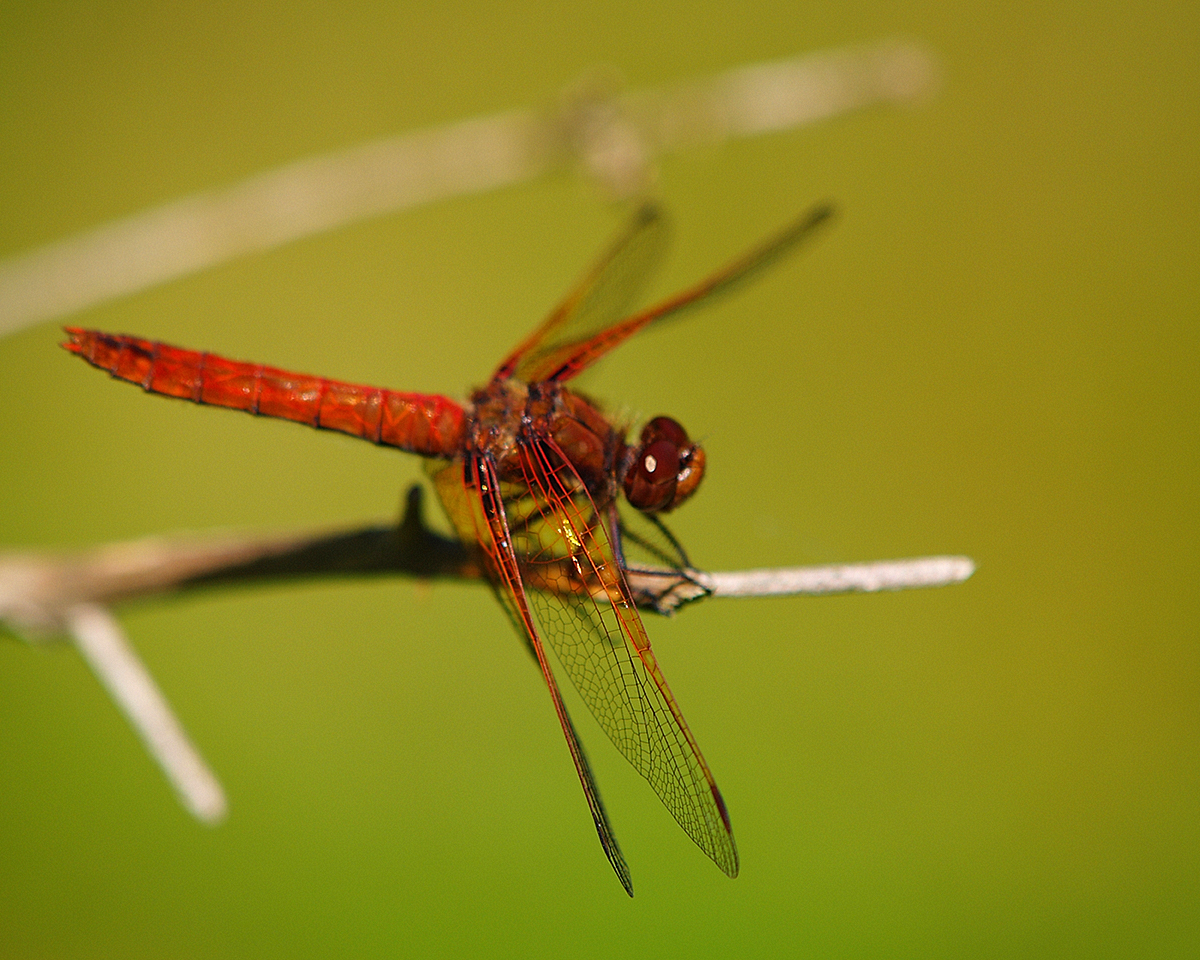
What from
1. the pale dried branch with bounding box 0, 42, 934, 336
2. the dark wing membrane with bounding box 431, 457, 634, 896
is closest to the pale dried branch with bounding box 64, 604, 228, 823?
the dark wing membrane with bounding box 431, 457, 634, 896

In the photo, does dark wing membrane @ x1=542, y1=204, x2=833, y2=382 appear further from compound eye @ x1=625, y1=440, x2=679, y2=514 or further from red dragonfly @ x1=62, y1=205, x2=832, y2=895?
compound eye @ x1=625, y1=440, x2=679, y2=514

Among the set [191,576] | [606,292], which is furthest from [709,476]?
[191,576]

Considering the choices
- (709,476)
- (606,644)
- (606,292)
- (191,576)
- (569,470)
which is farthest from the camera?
(709,476)

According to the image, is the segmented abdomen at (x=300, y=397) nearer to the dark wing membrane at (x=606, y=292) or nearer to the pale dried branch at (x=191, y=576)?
the dark wing membrane at (x=606, y=292)

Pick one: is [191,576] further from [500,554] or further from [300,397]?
[300,397]

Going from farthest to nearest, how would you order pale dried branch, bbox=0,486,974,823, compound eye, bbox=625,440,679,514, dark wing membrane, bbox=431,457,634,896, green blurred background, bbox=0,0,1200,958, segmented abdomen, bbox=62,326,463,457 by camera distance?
green blurred background, bbox=0,0,1200,958, segmented abdomen, bbox=62,326,463,457, compound eye, bbox=625,440,679,514, dark wing membrane, bbox=431,457,634,896, pale dried branch, bbox=0,486,974,823
